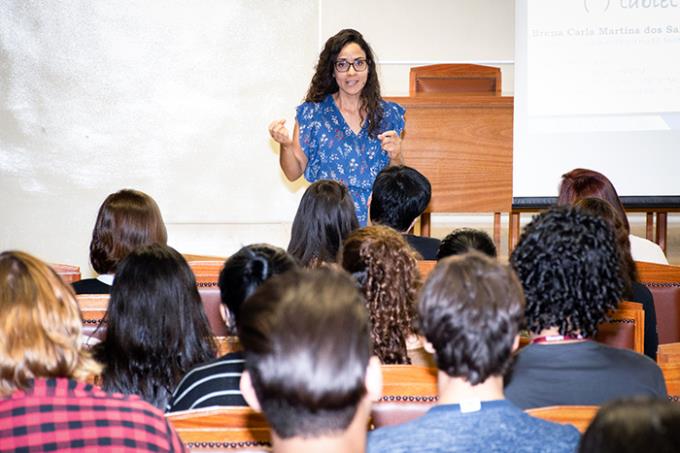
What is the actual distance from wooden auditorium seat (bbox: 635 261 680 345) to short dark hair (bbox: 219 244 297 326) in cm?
159

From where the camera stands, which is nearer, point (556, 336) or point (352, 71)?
point (556, 336)

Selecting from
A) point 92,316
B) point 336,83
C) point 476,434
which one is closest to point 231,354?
point 92,316

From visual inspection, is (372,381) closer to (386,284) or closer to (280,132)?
(386,284)

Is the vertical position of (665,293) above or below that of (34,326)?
below

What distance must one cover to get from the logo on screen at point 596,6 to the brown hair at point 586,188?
175cm

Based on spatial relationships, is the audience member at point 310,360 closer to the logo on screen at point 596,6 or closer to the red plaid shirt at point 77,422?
the red plaid shirt at point 77,422

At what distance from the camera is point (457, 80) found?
6.04 m

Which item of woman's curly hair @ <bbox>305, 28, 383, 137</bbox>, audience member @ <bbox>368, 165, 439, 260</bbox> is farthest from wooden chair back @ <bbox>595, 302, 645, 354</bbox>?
woman's curly hair @ <bbox>305, 28, 383, 137</bbox>

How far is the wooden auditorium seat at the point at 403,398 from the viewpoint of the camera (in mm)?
1831

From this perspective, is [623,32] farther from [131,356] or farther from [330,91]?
[131,356]

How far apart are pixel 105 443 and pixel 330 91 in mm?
3056

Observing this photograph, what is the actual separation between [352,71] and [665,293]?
5.74ft

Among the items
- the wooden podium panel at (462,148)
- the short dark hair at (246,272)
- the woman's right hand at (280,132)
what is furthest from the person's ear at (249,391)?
the wooden podium panel at (462,148)

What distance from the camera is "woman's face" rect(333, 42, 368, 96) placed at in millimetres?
4246
